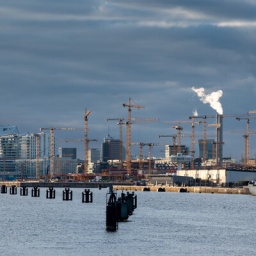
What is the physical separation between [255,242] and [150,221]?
31.6 m

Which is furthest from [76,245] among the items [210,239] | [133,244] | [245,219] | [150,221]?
[245,219]

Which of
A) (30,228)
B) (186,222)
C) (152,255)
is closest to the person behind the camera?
(152,255)

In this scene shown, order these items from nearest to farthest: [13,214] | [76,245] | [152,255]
Result: 1. [152,255]
2. [76,245]
3. [13,214]

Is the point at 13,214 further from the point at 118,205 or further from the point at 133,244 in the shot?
the point at 133,244

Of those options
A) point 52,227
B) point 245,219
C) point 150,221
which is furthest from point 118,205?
point 245,219

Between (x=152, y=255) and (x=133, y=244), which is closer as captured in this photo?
(x=152, y=255)

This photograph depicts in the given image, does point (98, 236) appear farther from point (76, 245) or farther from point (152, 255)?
point (152, 255)

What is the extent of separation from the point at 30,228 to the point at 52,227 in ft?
7.87

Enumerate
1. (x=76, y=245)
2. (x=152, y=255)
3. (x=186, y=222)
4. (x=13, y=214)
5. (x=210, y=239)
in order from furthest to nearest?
(x=13, y=214), (x=186, y=222), (x=210, y=239), (x=76, y=245), (x=152, y=255)

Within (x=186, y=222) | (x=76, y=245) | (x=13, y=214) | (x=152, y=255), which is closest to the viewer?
(x=152, y=255)

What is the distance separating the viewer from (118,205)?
348 ft

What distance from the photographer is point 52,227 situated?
106 metres

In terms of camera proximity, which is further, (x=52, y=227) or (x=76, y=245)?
(x=52, y=227)

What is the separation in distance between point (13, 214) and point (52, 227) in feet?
105
